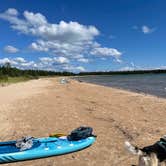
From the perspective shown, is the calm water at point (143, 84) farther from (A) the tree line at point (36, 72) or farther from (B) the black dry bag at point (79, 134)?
(A) the tree line at point (36, 72)

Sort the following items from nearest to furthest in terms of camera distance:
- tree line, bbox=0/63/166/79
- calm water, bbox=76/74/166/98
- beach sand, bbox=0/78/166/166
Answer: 1. beach sand, bbox=0/78/166/166
2. calm water, bbox=76/74/166/98
3. tree line, bbox=0/63/166/79

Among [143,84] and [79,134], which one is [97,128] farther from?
[143,84]

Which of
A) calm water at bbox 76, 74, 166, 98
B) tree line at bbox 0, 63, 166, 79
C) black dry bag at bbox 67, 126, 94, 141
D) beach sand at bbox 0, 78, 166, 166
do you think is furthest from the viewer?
tree line at bbox 0, 63, 166, 79

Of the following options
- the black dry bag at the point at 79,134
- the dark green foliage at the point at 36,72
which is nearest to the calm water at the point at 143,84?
the black dry bag at the point at 79,134

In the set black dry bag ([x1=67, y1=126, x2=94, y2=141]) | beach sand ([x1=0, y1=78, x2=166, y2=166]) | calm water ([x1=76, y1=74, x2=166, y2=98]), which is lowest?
calm water ([x1=76, y1=74, x2=166, y2=98])

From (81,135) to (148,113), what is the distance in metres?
5.43

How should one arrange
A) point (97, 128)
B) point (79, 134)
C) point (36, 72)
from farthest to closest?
1. point (36, 72)
2. point (97, 128)
3. point (79, 134)

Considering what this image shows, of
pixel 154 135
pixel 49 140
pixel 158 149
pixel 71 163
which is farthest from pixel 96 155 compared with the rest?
pixel 154 135

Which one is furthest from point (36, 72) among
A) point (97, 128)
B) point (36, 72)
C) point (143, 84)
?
point (97, 128)

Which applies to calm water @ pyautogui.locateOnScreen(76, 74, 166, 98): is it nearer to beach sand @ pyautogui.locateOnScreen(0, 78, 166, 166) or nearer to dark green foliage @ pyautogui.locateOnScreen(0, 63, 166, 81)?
beach sand @ pyautogui.locateOnScreen(0, 78, 166, 166)

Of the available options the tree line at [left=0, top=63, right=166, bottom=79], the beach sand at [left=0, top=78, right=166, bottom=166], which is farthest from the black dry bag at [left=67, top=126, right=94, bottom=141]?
the tree line at [left=0, top=63, right=166, bottom=79]

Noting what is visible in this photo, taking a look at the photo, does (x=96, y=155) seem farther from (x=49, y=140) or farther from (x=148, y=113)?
(x=148, y=113)

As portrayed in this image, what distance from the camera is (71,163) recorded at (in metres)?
5.70

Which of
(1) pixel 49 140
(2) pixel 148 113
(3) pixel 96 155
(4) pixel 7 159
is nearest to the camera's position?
(4) pixel 7 159
